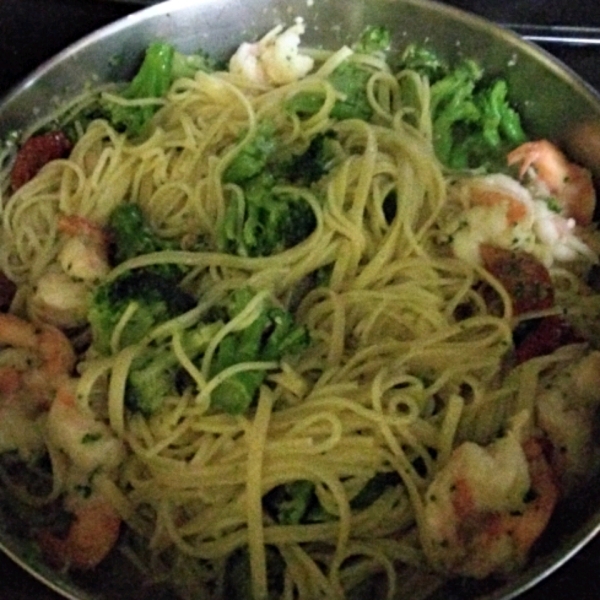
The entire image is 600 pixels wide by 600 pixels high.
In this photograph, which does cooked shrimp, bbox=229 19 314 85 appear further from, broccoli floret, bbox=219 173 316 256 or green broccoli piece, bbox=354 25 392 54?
broccoli floret, bbox=219 173 316 256

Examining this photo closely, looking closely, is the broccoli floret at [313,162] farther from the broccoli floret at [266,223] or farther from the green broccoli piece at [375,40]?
the green broccoli piece at [375,40]

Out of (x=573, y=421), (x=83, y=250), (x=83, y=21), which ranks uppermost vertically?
(x=83, y=21)

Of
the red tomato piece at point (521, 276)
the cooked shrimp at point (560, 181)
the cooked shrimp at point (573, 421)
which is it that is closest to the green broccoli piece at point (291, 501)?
the cooked shrimp at point (573, 421)

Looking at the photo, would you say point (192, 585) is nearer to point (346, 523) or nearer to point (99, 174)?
point (346, 523)

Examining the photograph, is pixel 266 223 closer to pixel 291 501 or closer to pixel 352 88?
pixel 352 88

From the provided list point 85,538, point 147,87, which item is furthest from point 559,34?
point 85,538

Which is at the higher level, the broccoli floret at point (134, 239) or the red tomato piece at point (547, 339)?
the broccoli floret at point (134, 239)
